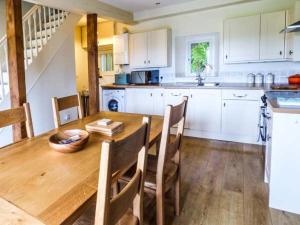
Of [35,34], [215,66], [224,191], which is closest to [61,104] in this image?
[224,191]

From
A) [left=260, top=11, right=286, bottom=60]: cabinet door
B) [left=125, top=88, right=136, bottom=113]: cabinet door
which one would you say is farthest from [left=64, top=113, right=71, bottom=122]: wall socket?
[left=260, top=11, right=286, bottom=60]: cabinet door

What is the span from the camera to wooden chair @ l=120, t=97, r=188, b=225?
1.37 m

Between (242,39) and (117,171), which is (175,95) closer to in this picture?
(242,39)

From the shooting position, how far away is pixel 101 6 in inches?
151

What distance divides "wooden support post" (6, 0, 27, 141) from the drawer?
2918 millimetres

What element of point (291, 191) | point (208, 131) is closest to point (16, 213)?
point (291, 191)

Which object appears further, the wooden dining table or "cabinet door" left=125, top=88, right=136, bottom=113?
"cabinet door" left=125, top=88, right=136, bottom=113

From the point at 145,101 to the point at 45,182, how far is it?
339cm

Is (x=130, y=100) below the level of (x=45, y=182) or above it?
above

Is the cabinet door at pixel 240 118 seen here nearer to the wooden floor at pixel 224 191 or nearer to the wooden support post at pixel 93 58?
the wooden floor at pixel 224 191

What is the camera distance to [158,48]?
4.37m

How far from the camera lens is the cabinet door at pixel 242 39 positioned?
3.52 meters

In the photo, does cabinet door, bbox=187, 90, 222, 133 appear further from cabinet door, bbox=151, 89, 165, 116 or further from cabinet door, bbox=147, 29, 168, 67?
cabinet door, bbox=147, 29, 168, 67

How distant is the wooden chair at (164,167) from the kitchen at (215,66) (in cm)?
151
